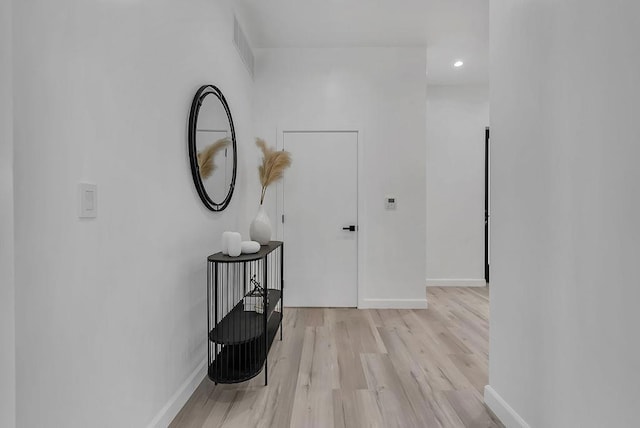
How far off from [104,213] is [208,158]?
106 cm

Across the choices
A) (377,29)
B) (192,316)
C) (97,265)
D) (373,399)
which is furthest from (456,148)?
(97,265)

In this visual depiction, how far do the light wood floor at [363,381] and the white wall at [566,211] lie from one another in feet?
1.24

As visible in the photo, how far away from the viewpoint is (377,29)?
3.29 meters

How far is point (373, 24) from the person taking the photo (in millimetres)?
3201

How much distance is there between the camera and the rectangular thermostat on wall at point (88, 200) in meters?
1.07

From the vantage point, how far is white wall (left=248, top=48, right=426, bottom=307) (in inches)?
143

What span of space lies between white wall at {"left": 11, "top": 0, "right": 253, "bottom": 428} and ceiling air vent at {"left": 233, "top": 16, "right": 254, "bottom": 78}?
2.86 ft

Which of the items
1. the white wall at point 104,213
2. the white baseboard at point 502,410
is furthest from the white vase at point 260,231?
the white baseboard at point 502,410

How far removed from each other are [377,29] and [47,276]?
3336mm

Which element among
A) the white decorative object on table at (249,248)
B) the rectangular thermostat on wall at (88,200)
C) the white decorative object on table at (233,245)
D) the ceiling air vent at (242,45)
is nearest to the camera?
the rectangular thermostat on wall at (88,200)

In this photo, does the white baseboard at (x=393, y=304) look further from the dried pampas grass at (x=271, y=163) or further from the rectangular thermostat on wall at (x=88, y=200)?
the rectangular thermostat on wall at (x=88, y=200)

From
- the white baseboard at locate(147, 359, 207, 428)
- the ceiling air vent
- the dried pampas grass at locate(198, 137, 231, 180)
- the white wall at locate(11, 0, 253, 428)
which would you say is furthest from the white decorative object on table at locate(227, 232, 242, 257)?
the ceiling air vent

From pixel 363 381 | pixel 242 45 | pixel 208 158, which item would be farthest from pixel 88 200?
pixel 242 45

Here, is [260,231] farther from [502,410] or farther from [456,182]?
[456,182]
